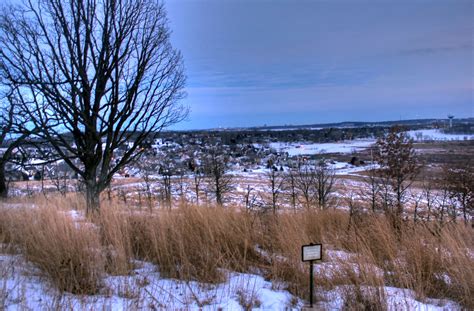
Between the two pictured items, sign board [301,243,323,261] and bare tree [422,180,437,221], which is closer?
sign board [301,243,323,261]

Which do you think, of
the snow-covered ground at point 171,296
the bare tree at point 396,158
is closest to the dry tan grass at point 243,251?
the snow-covered ground at point 171,296

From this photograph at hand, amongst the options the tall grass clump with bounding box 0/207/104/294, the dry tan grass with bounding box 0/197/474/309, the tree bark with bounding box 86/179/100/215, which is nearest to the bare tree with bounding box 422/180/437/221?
the dry tan grass with bounding box 0/197/474/309

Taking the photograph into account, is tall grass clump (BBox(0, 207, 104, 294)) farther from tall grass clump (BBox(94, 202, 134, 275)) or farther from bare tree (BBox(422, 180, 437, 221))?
bare tree (BBox(422, 180, 437, 221))

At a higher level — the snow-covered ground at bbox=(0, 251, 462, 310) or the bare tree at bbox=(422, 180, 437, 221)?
the snow-covered ground at bbox=(0, 251, 462, 310)

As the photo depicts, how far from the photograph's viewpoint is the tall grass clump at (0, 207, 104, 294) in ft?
10.7

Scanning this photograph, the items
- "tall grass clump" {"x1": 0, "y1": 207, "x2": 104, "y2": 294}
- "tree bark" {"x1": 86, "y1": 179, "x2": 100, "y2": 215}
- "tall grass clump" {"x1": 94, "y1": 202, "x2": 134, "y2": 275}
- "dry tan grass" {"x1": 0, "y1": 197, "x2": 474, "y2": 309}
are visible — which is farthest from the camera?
"tree bark" {"x1": 86, "y1": 179, "x2": 100, "y2": 215}

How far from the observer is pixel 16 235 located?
480cm

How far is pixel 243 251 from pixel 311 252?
148cm

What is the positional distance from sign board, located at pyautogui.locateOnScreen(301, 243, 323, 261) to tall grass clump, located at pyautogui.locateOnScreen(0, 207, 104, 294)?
→ 1.88m

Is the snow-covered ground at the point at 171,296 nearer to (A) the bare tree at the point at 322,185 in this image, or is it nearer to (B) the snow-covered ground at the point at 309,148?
(A) the bare tree at the point at 322,185

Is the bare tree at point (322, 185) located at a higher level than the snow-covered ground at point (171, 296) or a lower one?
lower

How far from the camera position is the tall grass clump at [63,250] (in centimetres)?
325

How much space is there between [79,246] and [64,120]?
11.1ft

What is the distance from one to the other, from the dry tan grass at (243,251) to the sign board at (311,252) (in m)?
0.54
